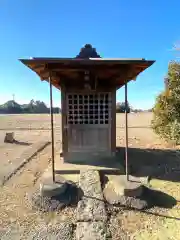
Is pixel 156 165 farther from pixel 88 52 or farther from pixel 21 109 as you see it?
pixel 21 109

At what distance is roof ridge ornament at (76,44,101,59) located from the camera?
6.43 m

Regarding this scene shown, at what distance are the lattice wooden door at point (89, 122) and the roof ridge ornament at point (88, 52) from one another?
4.25ft

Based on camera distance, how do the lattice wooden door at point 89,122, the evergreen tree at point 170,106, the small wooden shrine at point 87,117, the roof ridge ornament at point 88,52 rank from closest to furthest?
the roof ridge ornament at point 88,52
the small wooden shrine at point 87,117
the lattice wooden door at point 89,122
the evergreen tree at point 170,106

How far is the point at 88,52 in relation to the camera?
21.4 ft

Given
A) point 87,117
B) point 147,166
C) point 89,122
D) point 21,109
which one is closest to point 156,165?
point 147,166

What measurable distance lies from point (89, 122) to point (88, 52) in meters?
2.10

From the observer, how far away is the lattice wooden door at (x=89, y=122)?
7.35 metres

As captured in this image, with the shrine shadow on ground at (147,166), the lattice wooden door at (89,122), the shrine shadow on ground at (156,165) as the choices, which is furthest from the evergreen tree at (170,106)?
the lattice wooden door at (89,122)

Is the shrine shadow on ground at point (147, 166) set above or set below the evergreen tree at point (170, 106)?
below

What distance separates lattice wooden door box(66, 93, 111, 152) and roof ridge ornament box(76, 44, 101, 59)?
130cm

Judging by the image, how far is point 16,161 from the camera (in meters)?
7.86

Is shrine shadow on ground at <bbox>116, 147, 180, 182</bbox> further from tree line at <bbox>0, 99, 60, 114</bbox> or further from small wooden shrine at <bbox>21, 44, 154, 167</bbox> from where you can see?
tree line at <bbox>0, 99, 60, 114</bbox>

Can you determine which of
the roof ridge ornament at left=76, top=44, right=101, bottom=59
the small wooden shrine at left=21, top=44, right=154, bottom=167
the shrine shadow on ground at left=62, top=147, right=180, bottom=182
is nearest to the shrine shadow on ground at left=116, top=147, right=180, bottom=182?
the shrine shadow on ground at left=62, top=147, right=180, bottom=182

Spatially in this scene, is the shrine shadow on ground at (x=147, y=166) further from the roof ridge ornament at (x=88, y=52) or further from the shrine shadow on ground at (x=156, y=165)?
the roof ridge ornament at (x=88, y=52)
